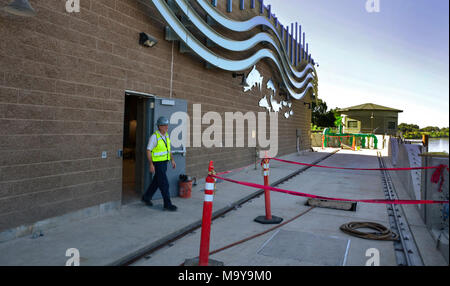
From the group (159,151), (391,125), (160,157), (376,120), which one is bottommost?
(160,157)

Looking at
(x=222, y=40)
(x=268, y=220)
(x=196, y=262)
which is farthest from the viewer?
(x=222, y=40)

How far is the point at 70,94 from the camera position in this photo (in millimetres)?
5184

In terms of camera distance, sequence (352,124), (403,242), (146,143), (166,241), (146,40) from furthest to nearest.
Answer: (352,124), (146,143), (146,40), (403,242), (166,241)

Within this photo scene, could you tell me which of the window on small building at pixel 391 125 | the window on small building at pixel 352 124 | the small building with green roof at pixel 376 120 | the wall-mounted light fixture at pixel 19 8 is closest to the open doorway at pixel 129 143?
the wall-mounted light fixture at pixel 19 8

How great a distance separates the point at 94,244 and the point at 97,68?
117 inches

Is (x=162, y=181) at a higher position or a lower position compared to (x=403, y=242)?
higher

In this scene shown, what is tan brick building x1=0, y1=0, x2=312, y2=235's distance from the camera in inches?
173

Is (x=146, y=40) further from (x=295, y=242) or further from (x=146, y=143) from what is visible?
(x=295, y=242)

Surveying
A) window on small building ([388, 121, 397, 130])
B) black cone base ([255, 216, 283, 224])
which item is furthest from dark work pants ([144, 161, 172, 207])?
window on small building ([388, 121, 397, 130])

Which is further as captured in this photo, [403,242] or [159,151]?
[159,151]

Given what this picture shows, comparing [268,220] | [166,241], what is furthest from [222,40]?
[166,241]

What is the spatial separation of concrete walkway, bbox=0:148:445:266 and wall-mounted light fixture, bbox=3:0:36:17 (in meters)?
2.97

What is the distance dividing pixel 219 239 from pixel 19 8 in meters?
4.06
